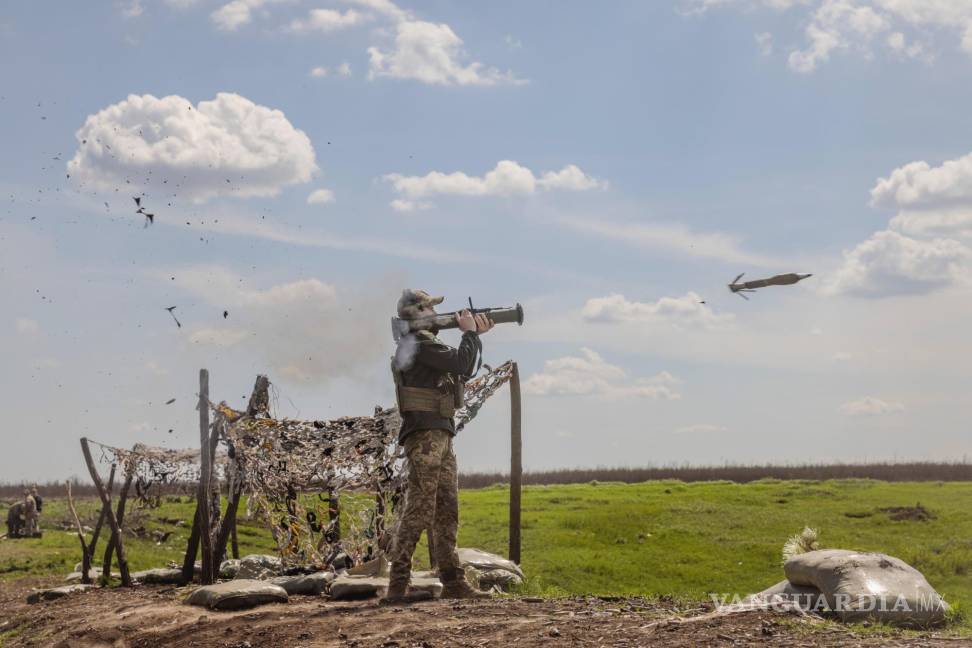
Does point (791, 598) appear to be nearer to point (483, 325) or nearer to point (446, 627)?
point (446, 627)

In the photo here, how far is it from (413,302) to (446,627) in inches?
148

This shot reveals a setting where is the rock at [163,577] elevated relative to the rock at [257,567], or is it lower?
lower

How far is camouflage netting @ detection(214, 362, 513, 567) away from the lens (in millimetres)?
14531

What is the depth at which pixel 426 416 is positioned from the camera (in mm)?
11352

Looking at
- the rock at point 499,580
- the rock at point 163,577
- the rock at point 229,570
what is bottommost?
the rock at point 163,577

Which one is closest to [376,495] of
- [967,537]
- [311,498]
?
[311,498]

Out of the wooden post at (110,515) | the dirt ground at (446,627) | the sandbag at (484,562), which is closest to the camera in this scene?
the dirt ground at (446,627)

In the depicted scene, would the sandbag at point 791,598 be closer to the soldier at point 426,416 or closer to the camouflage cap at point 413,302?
the soldier at point 426,416

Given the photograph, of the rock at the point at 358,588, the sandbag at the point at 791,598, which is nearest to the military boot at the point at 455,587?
the rock at the point at 358,588

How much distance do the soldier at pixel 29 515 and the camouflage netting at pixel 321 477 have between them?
2101cm

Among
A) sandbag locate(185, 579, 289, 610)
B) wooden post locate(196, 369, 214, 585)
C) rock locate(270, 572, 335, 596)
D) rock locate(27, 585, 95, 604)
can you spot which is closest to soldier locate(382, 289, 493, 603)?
sandbag locate(185, 579, 289, 610)

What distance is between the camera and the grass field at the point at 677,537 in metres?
23.5

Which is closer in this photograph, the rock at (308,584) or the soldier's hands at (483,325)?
the soldier's hands at (483,325)

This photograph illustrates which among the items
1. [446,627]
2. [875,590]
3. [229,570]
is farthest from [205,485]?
[875,590]
